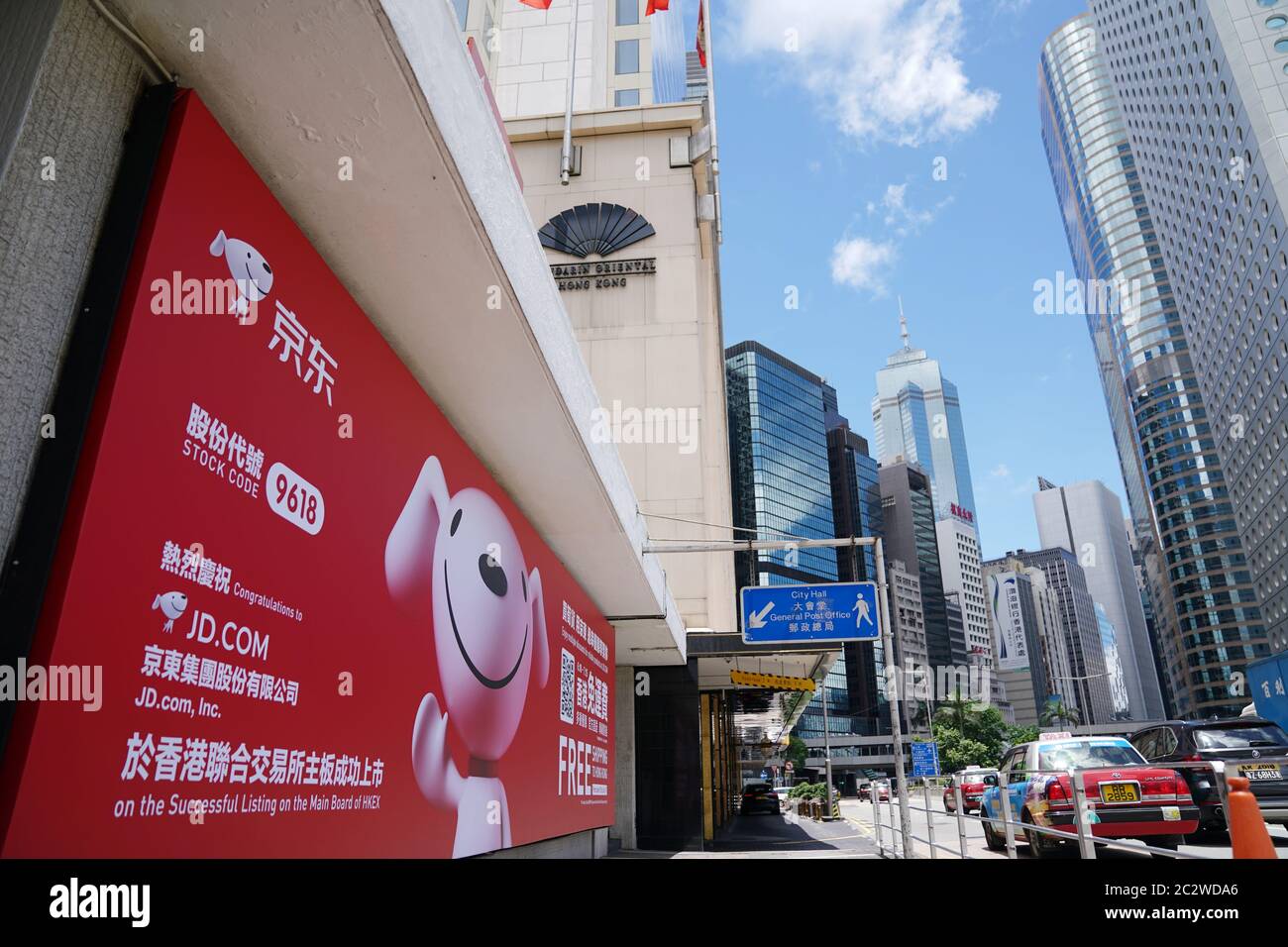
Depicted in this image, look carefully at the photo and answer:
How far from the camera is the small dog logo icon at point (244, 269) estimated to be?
3.45 meters

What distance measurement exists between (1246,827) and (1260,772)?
8096 millimetres

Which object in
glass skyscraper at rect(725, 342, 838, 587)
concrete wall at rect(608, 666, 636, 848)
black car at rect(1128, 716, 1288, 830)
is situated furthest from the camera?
glass skyscraper at rect(725, 342, 838, 587)

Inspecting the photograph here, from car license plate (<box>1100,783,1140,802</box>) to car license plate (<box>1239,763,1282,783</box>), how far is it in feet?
7.98

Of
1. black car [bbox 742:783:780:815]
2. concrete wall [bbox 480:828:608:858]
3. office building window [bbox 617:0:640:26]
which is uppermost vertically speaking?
office building window [bbox 617:0:640:26]

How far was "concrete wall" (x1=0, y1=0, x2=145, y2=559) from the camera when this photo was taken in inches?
101

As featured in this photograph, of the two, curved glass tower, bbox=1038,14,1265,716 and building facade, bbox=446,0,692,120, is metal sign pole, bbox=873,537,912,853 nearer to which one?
building facade, bbox=446,0,692,120

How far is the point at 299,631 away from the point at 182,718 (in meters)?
0.88

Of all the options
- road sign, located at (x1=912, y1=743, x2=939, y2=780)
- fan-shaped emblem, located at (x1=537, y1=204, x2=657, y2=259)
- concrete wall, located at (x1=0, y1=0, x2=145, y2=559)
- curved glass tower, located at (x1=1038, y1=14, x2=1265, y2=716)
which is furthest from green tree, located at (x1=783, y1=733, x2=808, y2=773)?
concrete wall, located at (x1=0, y1=0, x2=145, y2=559)

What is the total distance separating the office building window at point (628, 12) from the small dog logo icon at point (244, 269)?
26.7 m

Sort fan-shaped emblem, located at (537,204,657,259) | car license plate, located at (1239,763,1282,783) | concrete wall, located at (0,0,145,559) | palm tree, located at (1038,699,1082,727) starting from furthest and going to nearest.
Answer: palm tree, located at (1038,699,1082,727) < fan-shaped emblem, located at (537,204,657,259) < car license plate, located at (1239,763,1282,783) < concrete wall, located at (0,0,145,559)

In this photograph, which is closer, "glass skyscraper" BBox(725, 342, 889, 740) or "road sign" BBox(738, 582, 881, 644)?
"road sign" BBox(738, 582, 881, 644)

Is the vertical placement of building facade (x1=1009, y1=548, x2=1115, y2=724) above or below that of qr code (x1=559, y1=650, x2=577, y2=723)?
above

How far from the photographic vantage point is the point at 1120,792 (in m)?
8.17
